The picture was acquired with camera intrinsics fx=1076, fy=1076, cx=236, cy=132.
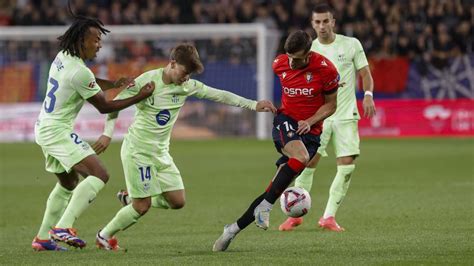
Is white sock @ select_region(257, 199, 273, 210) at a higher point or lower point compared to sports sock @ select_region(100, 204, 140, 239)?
higher

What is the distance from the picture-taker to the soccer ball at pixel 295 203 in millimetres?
9828

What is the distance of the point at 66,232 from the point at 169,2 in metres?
22.0

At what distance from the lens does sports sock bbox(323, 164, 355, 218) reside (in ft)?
39.1

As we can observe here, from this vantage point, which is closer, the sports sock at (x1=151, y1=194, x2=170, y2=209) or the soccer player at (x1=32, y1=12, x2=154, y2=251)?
the soccer player at (x1=32, y1=12, x2=154, y2=251)

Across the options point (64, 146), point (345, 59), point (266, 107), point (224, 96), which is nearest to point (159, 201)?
point (64, 146)

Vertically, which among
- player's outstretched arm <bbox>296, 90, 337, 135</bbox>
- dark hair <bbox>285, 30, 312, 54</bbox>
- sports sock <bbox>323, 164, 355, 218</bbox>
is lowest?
sports sock <bbox>323, 164, 355, 218</bbox>

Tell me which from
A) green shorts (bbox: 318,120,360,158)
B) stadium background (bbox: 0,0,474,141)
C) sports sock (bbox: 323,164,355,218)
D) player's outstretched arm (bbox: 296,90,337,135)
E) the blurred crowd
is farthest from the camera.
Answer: the blurred crowd

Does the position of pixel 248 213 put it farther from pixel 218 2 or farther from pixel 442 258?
pixel 218 2

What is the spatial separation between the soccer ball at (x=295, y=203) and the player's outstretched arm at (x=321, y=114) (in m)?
0.62

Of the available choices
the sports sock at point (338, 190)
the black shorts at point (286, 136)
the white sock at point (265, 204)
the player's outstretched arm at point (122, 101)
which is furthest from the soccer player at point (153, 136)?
the sports sock at point (338, 190)

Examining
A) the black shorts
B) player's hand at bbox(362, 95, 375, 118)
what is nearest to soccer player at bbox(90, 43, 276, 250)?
the black shorts

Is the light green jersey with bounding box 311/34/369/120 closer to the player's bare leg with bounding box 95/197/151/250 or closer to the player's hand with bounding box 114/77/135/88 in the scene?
the player's hand with bounding box 114/77/135/88

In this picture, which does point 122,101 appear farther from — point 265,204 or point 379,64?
point 379,64

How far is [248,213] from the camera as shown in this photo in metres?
9.68
